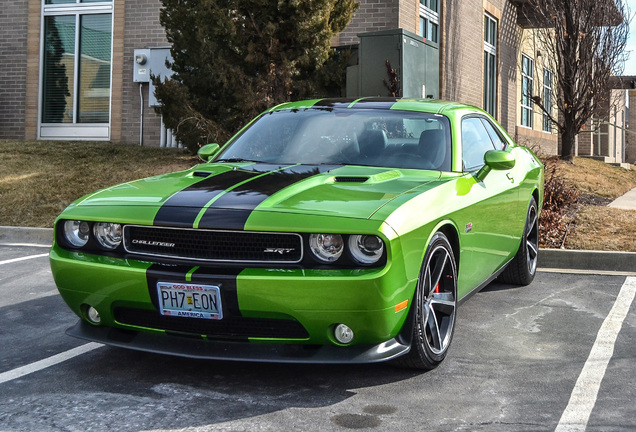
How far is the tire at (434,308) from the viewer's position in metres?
4.10

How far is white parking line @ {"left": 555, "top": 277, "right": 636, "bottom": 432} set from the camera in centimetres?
357

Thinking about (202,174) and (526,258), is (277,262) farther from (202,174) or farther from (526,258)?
(526,258)

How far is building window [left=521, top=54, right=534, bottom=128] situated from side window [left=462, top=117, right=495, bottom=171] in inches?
816

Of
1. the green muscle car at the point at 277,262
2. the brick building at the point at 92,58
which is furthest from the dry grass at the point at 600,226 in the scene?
the brick building at the point at 92,58

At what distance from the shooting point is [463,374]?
432cm

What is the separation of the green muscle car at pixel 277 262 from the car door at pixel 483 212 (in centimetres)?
5

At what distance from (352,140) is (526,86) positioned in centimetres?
2315

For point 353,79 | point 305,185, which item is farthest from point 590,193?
point 305,185

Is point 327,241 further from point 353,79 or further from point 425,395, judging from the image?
point 353,79

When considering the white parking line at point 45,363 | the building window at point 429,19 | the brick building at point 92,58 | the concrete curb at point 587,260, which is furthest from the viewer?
the building window at point 429,19

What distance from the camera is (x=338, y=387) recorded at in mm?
4035

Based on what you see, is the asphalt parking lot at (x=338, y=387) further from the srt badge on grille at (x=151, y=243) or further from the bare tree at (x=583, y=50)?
the bare tree at (x=583, y=50)

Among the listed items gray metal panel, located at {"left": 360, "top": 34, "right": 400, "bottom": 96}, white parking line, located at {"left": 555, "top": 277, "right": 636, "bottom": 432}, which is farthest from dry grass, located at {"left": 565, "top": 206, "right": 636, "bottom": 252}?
gray metal panel, located at {"left": 360, "top": 34, "right": 400, "bottom": 96}

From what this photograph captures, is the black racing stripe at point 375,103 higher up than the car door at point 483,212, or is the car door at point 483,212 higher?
the black racing stripe at point 375,103
